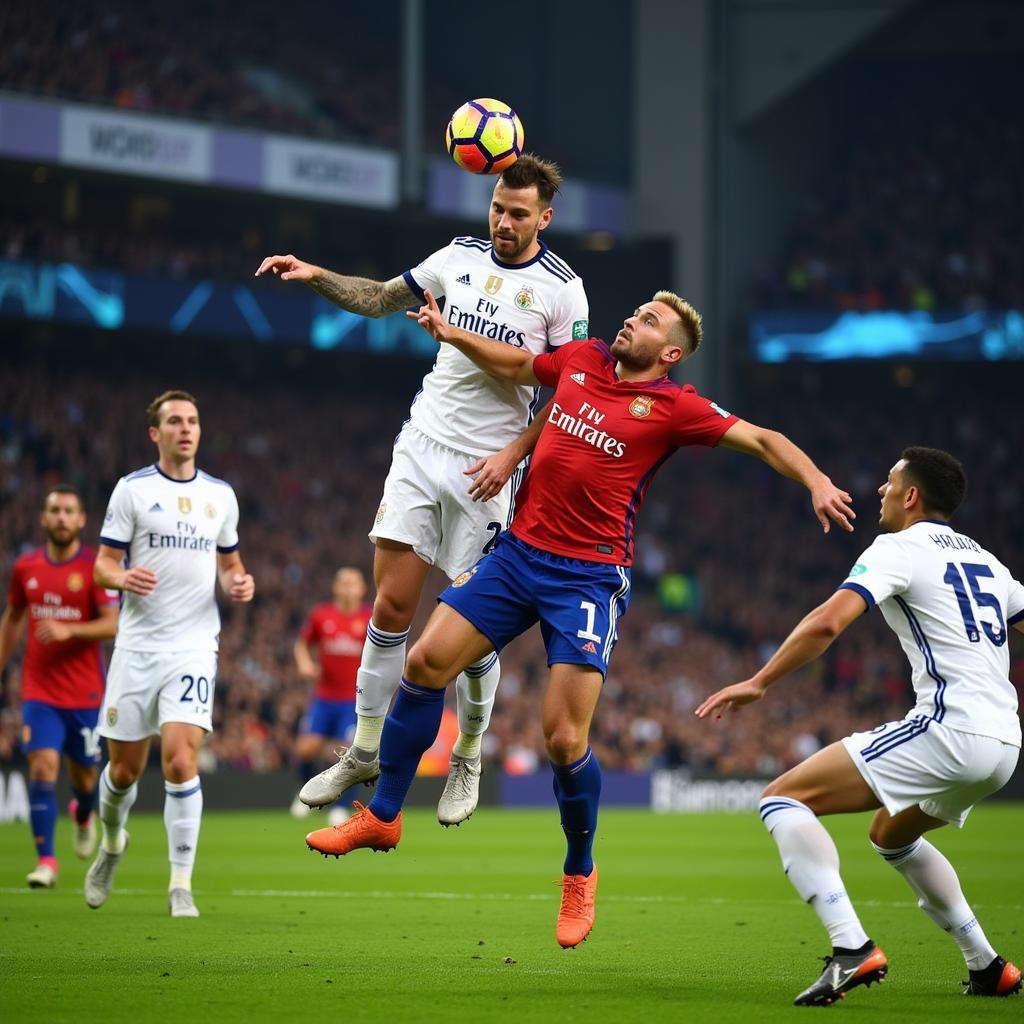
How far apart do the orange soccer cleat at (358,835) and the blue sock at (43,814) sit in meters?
5.11

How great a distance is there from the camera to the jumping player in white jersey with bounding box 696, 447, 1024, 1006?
296 inches

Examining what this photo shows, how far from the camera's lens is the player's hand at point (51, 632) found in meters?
12.9

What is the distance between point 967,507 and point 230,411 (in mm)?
15063

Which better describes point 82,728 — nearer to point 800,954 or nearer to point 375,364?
point 800,954

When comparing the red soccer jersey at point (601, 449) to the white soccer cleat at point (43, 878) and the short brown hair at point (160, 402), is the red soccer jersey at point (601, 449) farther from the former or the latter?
the white soccer cleat at point (43, 878)

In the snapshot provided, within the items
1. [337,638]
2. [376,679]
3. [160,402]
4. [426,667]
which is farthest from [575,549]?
[337,638]

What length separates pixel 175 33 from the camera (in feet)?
112

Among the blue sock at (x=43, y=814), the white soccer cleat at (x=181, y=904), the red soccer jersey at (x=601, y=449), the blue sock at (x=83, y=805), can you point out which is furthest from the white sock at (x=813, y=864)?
the blue sock at (x=83, y=805)

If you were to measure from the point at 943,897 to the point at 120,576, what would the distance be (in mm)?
5462

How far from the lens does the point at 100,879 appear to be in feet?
37.0

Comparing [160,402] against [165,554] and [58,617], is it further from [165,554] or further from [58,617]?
[58,617]

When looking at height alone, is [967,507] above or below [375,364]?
below

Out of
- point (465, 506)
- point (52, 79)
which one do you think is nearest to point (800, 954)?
point (465, 506)

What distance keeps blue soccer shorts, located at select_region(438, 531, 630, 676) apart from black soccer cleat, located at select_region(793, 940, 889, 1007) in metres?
1.88
